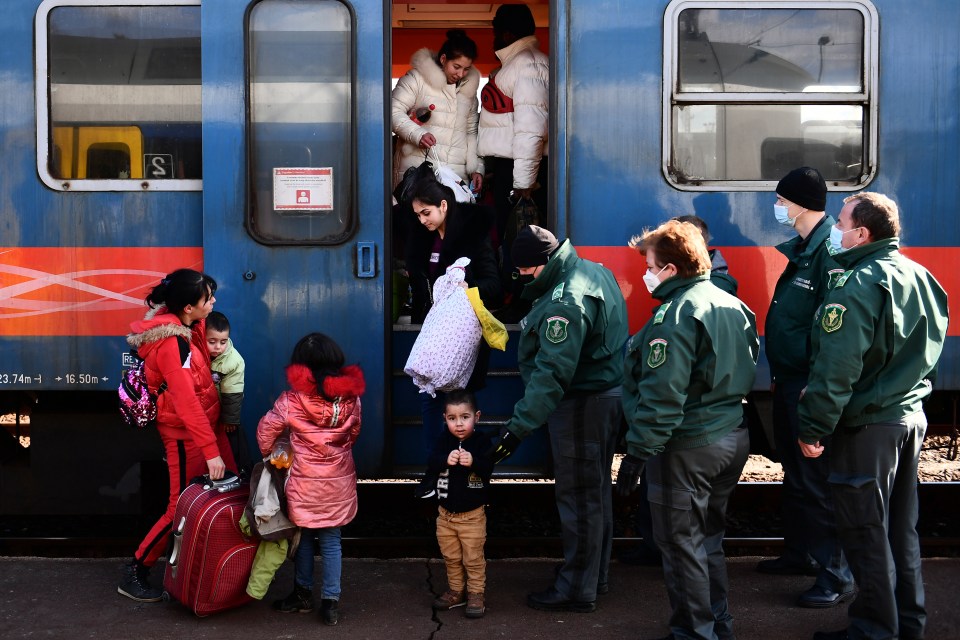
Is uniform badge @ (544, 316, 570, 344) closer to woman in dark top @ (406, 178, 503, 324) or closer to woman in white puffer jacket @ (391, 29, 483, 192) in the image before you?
woman in dark top @ (406, 178, 503, 324)

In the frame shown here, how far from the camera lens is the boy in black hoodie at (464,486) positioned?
4.50 meters

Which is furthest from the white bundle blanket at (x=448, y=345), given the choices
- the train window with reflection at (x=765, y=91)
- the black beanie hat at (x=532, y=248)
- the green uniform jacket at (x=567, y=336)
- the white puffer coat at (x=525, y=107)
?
the train window with reflection at (x=765, y=91)

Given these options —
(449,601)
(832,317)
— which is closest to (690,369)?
(832,317)

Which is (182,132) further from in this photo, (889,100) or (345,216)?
(889,100)

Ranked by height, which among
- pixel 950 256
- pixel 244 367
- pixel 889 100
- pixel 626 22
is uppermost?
pixel 626 22

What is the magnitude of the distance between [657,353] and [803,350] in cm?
116

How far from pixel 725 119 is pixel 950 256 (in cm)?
136

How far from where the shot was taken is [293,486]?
4.48 metres

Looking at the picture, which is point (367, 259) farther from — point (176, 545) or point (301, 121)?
point (176, 545)

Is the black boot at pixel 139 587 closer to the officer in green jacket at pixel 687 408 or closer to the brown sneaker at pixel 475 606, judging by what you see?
the brown sneaker at pixel 475 606

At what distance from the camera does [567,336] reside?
4320 millimetres

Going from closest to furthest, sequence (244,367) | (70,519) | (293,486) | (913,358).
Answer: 1. (913,358)
2. (293,486)
3. (244,367)
4. (70,519)

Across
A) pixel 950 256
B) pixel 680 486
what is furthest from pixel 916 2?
pixel 680 486

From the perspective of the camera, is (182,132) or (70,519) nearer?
(182,132)
